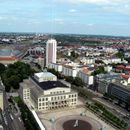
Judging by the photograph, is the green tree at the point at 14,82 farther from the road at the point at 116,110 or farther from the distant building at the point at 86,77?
the road at the point at 116,110

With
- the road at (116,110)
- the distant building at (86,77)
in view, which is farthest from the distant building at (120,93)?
the distant building at (86,77)

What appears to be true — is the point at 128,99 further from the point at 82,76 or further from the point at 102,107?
the point at 82,76

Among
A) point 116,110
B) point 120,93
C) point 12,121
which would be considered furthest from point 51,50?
point 12,121

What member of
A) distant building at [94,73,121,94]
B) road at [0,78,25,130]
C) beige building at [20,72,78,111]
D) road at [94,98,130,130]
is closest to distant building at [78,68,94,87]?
distant building at [94,73,121,94]

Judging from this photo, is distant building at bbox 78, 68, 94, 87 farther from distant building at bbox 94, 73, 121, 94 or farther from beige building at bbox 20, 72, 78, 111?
beige building at bbox 20, 72, 78, 111

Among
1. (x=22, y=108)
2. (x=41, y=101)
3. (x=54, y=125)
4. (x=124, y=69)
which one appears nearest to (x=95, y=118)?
(x=54, y=125)

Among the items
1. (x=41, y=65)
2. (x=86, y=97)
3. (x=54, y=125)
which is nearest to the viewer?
(x=54, y=125)
